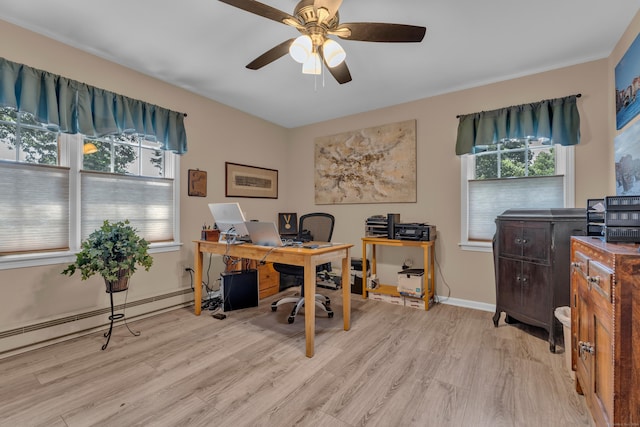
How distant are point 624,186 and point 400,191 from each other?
6.48 feet

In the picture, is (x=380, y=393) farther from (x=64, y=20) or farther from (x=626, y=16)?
(x=64, y=20)

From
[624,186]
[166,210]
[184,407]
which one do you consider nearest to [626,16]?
[624,186]

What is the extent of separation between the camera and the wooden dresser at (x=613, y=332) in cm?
96

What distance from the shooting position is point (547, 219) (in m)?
2.23

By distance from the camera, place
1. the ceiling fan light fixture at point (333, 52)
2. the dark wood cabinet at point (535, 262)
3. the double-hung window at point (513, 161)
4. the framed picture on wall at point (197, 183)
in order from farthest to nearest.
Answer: the framed picture on wall at point (197, 183), the double-hung window at point (513, 161), the dark wood cabinet at point (535, 262), the ceiling fan light fixture at point (333, 52)

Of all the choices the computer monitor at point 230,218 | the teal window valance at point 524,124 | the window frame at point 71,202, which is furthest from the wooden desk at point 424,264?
the window frame at point 71,202

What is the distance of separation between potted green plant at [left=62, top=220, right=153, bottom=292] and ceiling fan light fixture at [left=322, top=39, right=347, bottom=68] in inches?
80.6

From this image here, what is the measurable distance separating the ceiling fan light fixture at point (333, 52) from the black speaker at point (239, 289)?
7.72ft

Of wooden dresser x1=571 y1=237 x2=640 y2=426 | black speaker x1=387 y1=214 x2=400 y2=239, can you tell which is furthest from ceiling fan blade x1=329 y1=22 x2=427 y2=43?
black speaker x1=387 y1=214 x2=400 y2=239

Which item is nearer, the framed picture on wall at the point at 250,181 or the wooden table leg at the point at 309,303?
the wooden table leg at the point at 309,303

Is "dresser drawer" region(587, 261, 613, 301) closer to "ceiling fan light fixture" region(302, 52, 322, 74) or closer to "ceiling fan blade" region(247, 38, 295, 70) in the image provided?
Result: "ceiling fan light fixture" region(302, 52, 322, 74)

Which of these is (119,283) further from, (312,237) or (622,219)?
(622,219)

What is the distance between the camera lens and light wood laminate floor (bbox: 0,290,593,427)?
1.51 meters

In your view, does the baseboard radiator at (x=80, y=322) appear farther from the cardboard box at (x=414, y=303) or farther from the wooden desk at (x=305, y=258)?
the cardboard box at (x=414, y=303)
